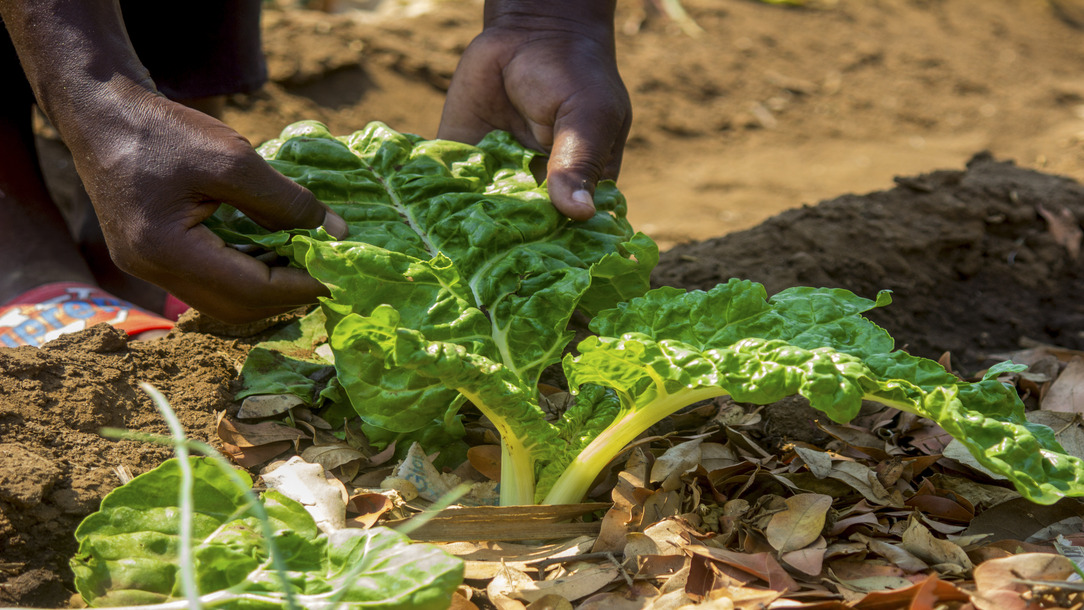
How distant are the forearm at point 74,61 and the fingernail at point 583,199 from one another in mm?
988

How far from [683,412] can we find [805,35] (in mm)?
6017

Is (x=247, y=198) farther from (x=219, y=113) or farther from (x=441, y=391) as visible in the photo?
(x=219, y=113)

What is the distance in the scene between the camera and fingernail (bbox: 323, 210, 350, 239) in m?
1.88

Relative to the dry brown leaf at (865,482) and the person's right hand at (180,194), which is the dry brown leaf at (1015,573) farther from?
the person's right hand at (180,194)

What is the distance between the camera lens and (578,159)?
6.81 feet

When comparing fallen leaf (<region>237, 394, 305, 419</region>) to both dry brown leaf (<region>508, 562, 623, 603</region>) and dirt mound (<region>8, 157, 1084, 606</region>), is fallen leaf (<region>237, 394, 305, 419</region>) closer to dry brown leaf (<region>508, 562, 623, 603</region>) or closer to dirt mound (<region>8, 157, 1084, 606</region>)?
dirt mound (<region>8, 157, 1084, 606</region>)

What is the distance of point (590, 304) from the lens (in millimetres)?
2051

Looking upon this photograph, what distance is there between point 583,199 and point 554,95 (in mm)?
414

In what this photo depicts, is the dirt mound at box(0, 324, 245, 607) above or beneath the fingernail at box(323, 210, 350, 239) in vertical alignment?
beneath

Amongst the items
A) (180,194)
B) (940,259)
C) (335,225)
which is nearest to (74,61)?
(180,194)

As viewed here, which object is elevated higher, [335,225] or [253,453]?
[335,225]

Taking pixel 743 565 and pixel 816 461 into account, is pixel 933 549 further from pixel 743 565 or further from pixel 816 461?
pixel 743 565

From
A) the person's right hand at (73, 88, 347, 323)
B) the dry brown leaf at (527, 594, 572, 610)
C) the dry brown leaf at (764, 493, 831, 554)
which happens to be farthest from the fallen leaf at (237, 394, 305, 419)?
the dry brown leaf at (764, 493, 831, 554)

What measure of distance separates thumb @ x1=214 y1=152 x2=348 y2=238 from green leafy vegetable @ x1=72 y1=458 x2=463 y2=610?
1.95 ft
